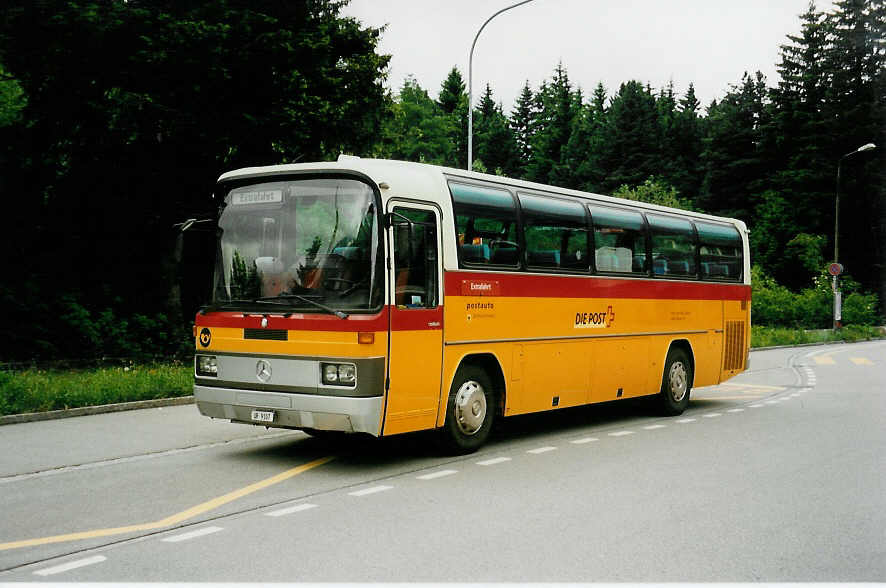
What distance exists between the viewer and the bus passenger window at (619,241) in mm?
13391

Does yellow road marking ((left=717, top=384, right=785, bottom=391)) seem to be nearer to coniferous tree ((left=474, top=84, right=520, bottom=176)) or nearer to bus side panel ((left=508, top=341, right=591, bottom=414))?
bus side panel ((left=508, top=341, right=591, bottom=414))

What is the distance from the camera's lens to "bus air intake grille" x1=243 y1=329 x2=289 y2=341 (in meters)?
9.63

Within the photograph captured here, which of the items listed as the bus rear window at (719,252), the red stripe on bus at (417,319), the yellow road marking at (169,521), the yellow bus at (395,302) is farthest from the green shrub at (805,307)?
the yellow road marking at (169,521)

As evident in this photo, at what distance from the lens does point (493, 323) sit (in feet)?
36.4

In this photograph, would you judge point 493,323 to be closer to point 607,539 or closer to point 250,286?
point 250,286

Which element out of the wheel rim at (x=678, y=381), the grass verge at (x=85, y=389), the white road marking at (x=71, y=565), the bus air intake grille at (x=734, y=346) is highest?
the bus air intake grille at (x=734, y=346)

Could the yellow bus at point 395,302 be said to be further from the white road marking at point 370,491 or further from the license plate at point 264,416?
the white road marking at point 370,491

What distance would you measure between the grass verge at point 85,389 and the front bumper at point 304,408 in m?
4.93

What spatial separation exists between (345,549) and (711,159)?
277 feet

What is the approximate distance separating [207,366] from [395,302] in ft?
7.28

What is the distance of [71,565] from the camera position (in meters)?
6.07

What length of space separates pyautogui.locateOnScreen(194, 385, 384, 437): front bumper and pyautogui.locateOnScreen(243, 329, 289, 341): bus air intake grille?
54cm

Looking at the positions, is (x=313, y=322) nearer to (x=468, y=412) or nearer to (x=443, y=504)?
(x=468, y=412)

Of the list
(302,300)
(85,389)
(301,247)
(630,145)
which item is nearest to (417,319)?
(302,300)
